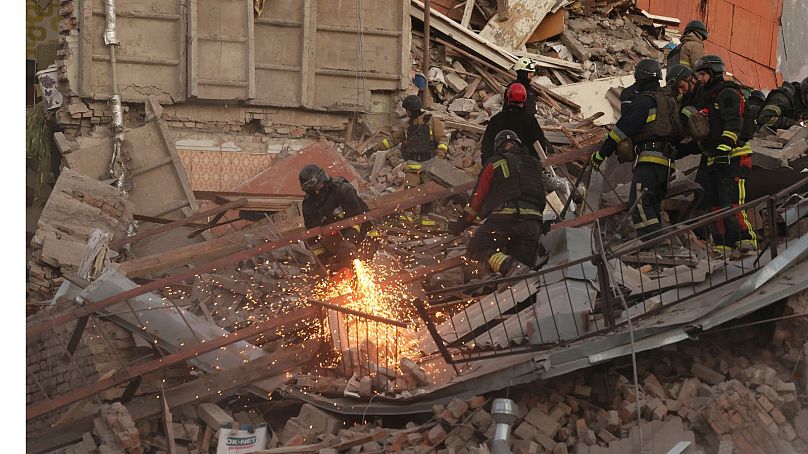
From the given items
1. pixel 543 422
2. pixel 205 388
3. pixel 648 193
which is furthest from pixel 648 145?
pixel 205 388

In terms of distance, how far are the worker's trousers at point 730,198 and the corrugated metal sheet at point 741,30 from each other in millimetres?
10793

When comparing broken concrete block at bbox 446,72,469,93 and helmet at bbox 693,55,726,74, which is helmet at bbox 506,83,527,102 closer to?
helmet at bbox 693,55,726,74

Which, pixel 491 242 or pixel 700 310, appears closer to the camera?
pixel 700 310

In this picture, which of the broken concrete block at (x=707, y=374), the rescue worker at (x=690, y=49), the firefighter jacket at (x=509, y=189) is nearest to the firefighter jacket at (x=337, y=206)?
the firefighter jacket at (x=509, y=189)

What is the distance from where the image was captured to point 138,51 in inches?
644

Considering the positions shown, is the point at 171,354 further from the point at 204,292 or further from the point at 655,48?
the point at 655,48

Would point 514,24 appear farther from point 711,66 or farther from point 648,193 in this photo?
point 648,193

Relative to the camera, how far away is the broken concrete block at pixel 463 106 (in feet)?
58.0

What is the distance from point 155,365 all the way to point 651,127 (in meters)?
4.74

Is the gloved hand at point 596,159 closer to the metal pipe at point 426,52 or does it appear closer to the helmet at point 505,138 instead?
the helmet at point 505,138

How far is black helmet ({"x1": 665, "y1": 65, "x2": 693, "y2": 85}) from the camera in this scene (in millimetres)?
11584

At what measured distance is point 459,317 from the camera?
1027 centimetres

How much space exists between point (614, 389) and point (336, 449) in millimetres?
→ 1982

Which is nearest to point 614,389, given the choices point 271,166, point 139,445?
point 139,445
